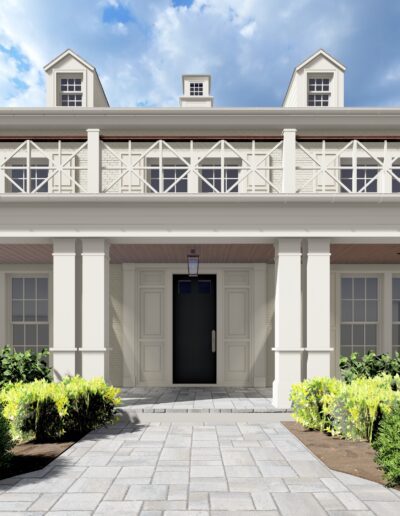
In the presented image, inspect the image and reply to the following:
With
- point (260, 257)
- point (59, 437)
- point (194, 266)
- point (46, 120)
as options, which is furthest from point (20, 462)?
point (46, 120)

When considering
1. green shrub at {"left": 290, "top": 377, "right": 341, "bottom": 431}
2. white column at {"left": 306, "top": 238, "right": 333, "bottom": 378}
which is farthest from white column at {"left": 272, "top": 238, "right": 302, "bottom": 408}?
green shrub at {"left": 290, "top": 377, "right": 341, "bottom": 431}

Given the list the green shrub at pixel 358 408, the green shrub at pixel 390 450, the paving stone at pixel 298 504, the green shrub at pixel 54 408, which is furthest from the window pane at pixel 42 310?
the green shrub at pixel 390 450

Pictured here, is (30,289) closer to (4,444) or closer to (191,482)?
(4,444)

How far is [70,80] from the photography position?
1455 centimetres

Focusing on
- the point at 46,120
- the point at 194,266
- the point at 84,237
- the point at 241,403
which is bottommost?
the point at 241,403

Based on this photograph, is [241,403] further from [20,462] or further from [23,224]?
[23,224]

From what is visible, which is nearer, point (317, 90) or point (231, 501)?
point (231, 501)

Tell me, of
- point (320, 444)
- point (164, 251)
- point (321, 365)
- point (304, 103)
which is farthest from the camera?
point (304, 103)

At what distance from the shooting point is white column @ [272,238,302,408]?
26.8 ft

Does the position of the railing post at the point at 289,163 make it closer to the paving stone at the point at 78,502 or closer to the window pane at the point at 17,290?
the paving stone at the point at 78,502

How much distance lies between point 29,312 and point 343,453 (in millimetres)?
8954

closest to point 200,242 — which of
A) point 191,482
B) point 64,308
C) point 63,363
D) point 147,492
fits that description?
point 64,308

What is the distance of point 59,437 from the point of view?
6750mm

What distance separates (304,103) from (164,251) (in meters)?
7.86
